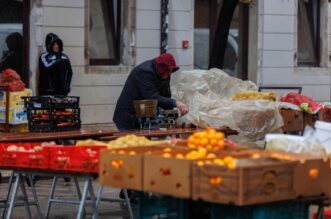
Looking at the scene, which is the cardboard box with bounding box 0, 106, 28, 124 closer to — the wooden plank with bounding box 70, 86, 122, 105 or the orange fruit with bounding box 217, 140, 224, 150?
the wooden plank with bounding box 70, 86, 122, 105

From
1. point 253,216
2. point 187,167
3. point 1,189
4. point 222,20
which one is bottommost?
point 1,189

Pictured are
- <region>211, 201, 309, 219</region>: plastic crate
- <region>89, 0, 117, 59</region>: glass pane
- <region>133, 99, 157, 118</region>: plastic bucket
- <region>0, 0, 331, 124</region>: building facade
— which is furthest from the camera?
<region>89, 0, 117, 59</region>: glass pane

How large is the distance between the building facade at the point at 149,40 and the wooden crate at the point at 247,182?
9.30 meters

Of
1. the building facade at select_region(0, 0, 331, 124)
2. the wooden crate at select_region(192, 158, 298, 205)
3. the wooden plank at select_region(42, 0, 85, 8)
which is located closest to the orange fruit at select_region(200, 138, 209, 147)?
the wooden crate at select_region(192, 158, 298, 205)

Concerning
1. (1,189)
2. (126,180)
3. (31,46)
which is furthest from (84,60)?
(126,180)

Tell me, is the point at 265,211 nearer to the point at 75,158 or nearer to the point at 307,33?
the point at 75,158

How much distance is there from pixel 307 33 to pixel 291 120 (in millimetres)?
7416

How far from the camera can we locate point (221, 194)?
18.0 feet

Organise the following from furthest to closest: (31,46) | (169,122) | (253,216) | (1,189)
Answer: (31,46) → (1,189) → (169,122) → (253,216)

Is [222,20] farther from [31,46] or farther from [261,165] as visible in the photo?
[261,165]

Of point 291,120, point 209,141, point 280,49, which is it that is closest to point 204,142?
point 209,141

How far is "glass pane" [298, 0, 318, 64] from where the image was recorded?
18.7m

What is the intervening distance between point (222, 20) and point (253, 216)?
916 cm

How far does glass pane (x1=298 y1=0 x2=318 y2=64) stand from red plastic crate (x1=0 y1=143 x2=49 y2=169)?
1199cm
